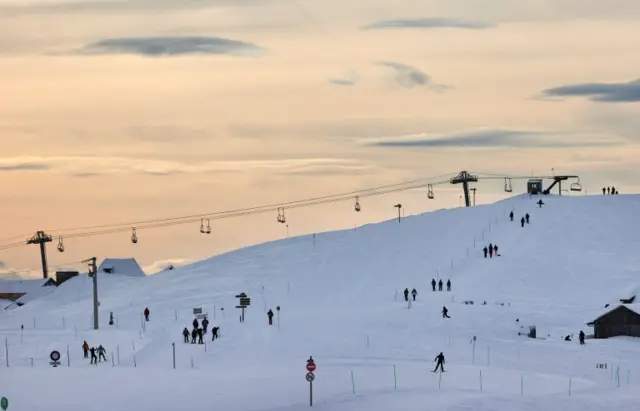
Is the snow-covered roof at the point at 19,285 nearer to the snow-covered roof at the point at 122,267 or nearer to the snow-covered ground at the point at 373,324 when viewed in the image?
the snow-covered roof at the point at 122,267

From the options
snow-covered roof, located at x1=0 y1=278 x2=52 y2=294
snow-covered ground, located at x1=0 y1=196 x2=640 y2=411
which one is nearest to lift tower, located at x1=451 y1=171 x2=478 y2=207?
snow-covered ground, located at x1=0 y1=196 x2=640 y2=411

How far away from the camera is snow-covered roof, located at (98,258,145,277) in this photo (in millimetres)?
159125

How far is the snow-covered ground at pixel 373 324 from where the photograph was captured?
61000mm

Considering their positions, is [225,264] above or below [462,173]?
below

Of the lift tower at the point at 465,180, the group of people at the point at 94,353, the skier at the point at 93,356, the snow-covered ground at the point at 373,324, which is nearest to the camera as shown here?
the snow-covered ground at the point at 373,324

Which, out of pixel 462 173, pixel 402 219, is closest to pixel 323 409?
pixel 402 219

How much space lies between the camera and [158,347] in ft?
271

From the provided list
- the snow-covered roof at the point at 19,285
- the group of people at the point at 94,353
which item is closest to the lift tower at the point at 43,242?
the snow-covered roof at the point at 19,285

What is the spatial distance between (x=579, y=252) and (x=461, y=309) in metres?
24.4

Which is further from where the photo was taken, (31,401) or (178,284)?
(178,284)

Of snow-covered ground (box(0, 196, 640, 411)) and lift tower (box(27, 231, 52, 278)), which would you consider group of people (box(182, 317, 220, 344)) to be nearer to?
snow-covered ground (box(0, 196, 640, 411))

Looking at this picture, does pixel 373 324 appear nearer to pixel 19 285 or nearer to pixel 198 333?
pixel 198 333

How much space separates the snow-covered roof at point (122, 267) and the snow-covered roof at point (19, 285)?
2102 centimetres

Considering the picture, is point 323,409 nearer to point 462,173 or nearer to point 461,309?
point 461,309
